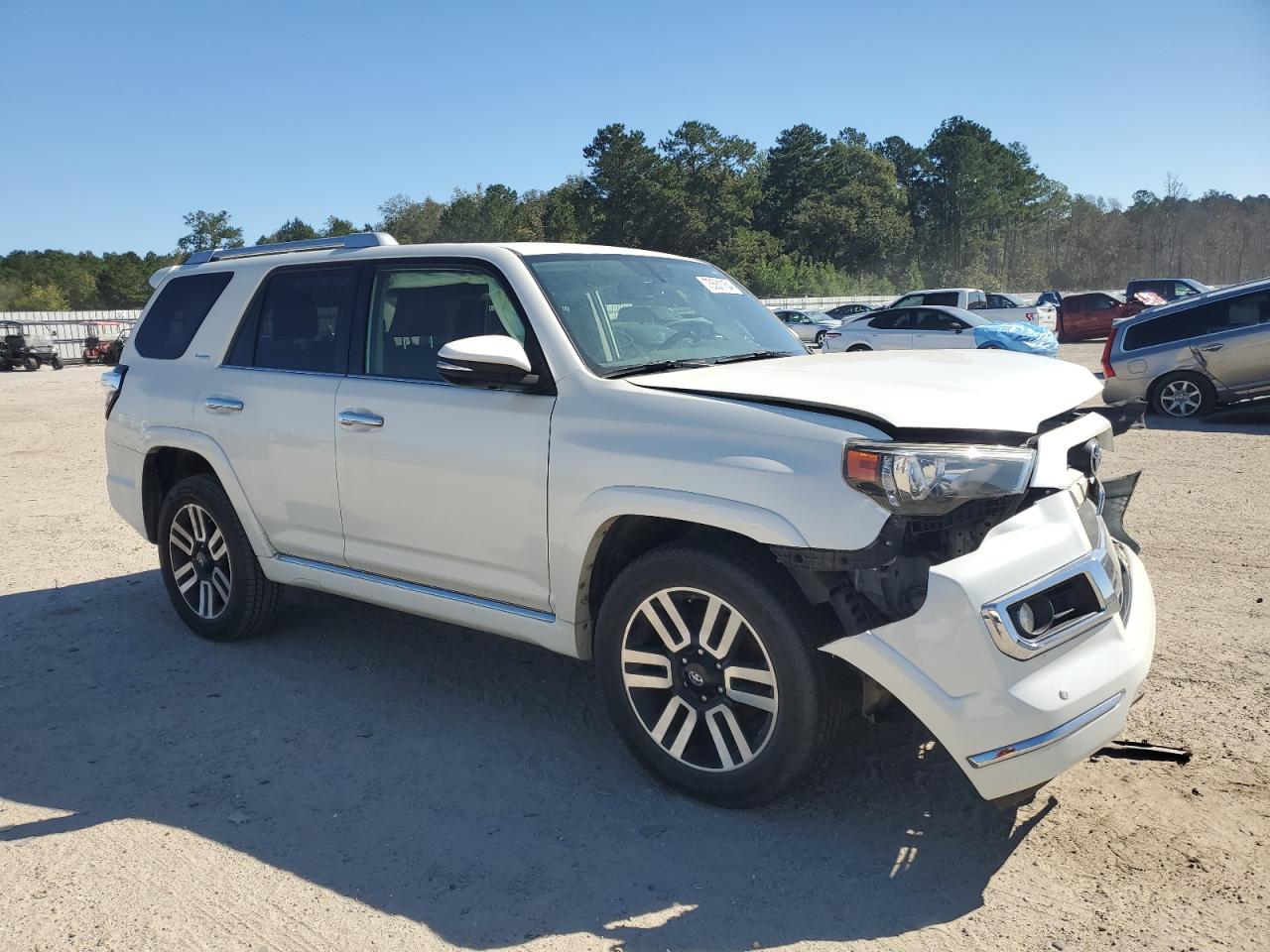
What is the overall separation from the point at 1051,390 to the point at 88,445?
13544 millimetres

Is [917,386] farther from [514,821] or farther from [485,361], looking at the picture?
[514,821]

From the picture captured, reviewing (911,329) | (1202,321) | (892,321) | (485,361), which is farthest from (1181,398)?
(485,361)

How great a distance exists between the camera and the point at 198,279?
17.9 ft

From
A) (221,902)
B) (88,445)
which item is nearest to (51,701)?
(221,902)

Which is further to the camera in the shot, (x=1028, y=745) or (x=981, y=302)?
(x=981, y=302)

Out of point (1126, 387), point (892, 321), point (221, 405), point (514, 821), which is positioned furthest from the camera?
point (892, 321)

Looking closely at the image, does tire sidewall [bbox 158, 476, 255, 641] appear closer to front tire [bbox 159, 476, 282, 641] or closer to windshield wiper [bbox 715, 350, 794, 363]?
front tire [bbox 159, 476, 282, 641]

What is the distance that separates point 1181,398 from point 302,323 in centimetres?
1247

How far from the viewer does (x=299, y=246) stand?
5246 mm

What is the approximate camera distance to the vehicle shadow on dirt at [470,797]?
2.96 m

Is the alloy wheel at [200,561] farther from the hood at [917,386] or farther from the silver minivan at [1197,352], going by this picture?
the silver minivan at [1197,352]

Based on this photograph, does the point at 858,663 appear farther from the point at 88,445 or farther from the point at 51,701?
the point at 88,445

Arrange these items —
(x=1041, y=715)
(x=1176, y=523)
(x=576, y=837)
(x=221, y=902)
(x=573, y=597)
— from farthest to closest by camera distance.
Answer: (x=1176, y=523), (x=573, y=597), (x=576, y=837), (x=221, y=902), (x=1041, y=715)

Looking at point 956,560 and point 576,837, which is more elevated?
point 956,560
